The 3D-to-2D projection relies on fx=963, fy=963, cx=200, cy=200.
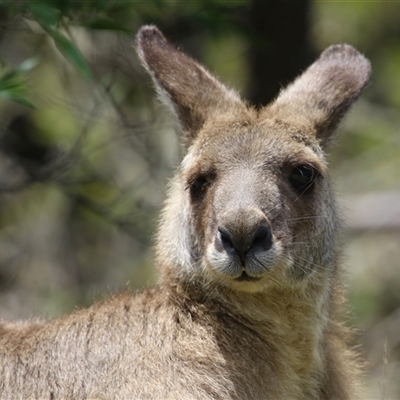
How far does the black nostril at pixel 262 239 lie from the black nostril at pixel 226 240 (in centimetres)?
13

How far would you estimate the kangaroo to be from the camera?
6332 millimetres

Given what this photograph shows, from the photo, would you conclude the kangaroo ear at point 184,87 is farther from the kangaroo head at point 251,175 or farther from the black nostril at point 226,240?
the black nostril at point 226,240

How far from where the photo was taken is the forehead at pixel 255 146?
6797 millimetres

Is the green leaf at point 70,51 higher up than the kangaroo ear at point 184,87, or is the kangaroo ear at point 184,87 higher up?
the kangaroo ear at point 184,87

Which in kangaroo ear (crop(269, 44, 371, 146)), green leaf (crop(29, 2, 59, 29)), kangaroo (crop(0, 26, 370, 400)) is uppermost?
kangaroo ear (crop(269, 44, 371, 146))

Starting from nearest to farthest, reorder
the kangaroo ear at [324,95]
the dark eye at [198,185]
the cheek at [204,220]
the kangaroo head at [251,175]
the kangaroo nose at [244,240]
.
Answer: the kangaroo nose at [244,240]
the kangaroo head at [251,175]
the cheek at [204,220]
the dark eye at [198,185]
the kangaroo ear at [324,95]

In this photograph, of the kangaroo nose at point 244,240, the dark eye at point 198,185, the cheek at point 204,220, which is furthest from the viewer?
the dark eye at point 198,185

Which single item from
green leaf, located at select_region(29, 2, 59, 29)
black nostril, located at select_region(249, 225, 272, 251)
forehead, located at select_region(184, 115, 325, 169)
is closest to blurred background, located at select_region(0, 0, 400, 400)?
green leaf, located at select_region(29, 2, 59, 29)

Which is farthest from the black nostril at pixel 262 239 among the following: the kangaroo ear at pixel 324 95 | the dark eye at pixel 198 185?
the kangaroo ear at pixel 324 95

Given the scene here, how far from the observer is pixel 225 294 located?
6.69 m

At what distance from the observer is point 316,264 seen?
22.3ft

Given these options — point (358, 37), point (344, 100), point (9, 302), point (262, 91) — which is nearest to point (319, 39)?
point (358, 37)

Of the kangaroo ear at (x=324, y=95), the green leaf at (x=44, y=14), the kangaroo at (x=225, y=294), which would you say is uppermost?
the kangaroo ear at (x=324, y=95)

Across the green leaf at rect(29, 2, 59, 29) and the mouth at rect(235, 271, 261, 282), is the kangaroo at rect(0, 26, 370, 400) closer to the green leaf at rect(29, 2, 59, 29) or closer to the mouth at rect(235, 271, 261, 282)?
the mouth at rect(235, 271, 261, 282)
